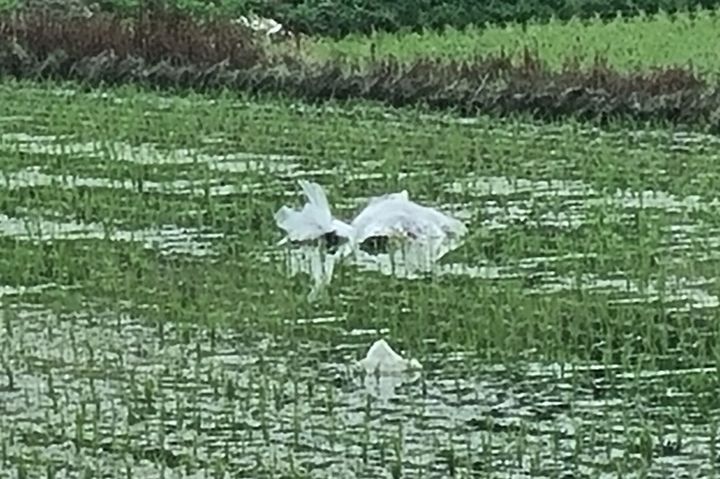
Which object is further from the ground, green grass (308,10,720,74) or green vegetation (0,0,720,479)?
green grass (308,10,720,74)

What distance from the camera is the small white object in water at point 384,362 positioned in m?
4.81

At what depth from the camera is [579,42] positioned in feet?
38.5

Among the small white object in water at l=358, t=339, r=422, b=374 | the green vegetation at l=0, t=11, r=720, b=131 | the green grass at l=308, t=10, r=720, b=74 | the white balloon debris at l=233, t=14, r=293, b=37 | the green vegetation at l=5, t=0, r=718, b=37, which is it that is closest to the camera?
the small white object in water at l=358, t=339, r=422, b=374

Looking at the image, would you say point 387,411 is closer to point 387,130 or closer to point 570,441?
point 570,441

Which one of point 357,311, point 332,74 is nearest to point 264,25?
point 332,74

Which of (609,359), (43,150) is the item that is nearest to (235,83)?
(43,150)

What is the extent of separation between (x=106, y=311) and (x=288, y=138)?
279 centimetres

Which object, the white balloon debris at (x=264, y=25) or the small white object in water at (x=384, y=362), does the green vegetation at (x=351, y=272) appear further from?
the white balloon debris at (x=264, y=25)

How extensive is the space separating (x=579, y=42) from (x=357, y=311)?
6699 millimetres

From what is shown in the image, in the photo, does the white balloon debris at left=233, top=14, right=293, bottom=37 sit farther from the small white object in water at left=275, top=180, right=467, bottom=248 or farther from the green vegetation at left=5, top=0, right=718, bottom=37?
the small white object in water at left=275, top=180, right=467, bottom=248

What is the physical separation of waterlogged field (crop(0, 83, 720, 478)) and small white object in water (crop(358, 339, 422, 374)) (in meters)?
0.04

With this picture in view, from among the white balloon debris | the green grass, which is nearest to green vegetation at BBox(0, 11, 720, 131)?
the green grass

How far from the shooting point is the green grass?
10602 mm

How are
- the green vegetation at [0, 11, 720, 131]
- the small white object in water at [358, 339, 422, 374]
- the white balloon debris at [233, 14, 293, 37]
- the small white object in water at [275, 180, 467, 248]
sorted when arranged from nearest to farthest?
the small white object in water at [358, 339, 422, 374], the small white object in water at [275, 180, 467, 248], the green vegetation at [0, 11, 720, 131], the white balloon debris at [233, 14, 293, 37]
